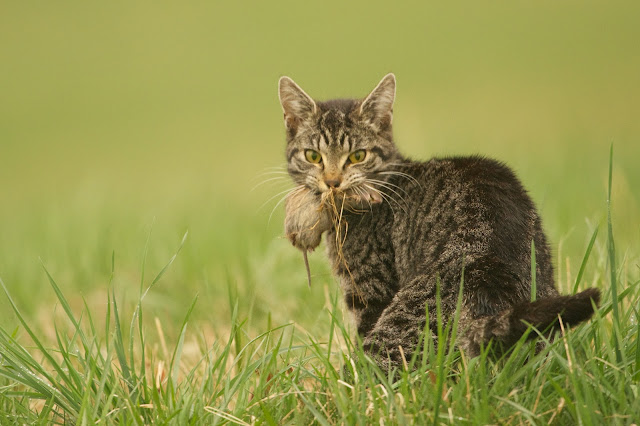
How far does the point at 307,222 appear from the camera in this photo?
3.84 meters

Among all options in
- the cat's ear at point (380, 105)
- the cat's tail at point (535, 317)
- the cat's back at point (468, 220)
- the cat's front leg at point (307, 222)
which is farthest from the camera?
the cat's ear at point (380, 105)

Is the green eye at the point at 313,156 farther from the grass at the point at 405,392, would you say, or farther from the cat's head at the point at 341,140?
the grass at the point at 405,392

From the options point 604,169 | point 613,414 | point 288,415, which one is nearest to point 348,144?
point 288,415

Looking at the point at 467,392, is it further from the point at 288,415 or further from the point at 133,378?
the point at 133,378

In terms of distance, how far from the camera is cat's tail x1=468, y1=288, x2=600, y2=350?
8.52ft

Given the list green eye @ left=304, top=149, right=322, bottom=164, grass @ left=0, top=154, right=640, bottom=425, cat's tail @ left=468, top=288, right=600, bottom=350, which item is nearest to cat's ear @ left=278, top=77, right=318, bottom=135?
green eye @ left=304, top=149, right=322, bottom=164

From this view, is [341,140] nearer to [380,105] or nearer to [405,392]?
[380,105]

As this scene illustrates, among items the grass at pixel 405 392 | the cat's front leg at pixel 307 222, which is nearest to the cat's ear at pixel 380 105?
the cat's front leg at pixel 307 222

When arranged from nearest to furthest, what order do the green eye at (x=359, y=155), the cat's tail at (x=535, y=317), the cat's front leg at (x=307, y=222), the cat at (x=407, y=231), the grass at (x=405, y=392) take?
the grass at (x=405, y=392)
the cat's tail at (x=535, y=317)
the cat at (x=407, y=231)
the cat's front leg at (x=307, y=222)
the green eye at (x=359, y=155)

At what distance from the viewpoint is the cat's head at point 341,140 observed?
405cm

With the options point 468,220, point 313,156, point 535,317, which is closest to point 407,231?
point 468,220

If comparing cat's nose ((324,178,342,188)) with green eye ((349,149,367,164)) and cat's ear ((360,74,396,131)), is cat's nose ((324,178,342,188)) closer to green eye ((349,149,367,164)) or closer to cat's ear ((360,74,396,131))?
green eye ((349,149,367,164))

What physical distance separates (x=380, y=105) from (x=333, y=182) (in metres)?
0.67

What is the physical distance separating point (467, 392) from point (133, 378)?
122cm
